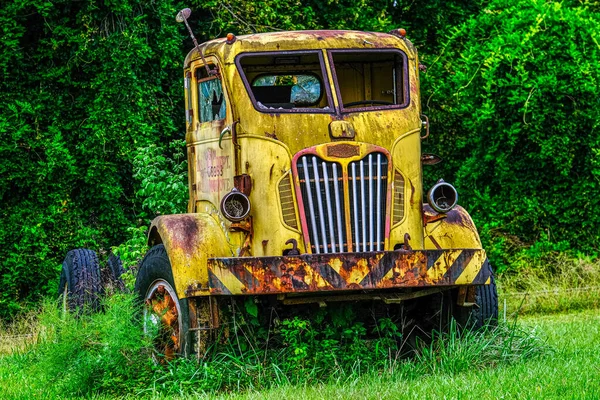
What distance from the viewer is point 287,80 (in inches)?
375

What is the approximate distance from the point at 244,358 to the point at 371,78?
2.71 m

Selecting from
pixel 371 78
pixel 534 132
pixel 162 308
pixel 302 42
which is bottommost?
pixel 162 308

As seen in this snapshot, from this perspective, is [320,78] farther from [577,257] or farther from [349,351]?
[577,257]

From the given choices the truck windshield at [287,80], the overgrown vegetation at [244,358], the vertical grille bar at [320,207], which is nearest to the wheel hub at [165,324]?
the overgrown vegetation at [244,358]

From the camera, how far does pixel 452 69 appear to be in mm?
16750

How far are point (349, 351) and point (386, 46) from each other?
2.47m

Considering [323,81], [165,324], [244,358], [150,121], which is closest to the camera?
[244,358]

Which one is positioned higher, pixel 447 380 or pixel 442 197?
pixel 442 197

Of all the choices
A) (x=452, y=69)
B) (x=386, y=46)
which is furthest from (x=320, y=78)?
(x=452, y=69)

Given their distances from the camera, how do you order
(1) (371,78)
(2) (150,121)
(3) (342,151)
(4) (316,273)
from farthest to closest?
(2) (150,121) < (1) (371,78) < (3) (342,151) < (4) (316,273)

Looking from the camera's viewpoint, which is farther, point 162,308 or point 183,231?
point 162,308

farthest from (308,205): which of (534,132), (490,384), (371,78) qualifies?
(534,132)

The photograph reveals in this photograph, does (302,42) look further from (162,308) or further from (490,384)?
(490,384)

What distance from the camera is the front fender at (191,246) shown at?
8.19 meters
